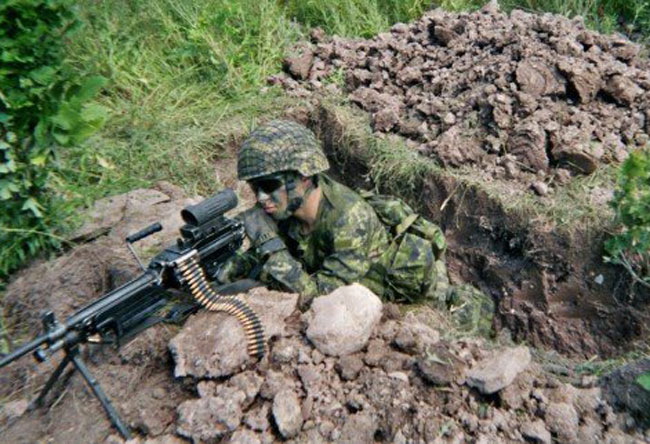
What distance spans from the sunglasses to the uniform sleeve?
0.39 m

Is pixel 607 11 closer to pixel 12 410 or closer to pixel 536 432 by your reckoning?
A: pixel 536 432

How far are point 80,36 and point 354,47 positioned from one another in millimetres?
2546

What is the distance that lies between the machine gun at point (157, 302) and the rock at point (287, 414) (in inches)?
11.9

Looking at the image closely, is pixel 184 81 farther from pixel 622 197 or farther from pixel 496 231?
pixel 622 197

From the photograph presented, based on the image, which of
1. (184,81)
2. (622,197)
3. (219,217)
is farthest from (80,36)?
(622,197)

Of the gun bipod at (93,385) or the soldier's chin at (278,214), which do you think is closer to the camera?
the gun bipod at (93,385)

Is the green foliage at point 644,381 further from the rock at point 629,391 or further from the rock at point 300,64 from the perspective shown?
the rock at point 300,64

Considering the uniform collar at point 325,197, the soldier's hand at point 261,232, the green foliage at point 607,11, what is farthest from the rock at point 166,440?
the green foliage at point 607,11

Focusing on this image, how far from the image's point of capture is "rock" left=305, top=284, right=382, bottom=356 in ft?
11.3

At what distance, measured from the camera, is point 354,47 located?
663 cm

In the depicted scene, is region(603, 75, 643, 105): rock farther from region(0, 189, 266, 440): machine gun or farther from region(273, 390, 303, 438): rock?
region(273, 390, 303, 438): rock

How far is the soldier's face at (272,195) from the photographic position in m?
4.18

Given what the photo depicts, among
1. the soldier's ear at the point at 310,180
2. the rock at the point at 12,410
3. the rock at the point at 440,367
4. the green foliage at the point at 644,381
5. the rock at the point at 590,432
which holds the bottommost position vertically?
the rock at the point at 12,410

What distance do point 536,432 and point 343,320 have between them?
1045mm
